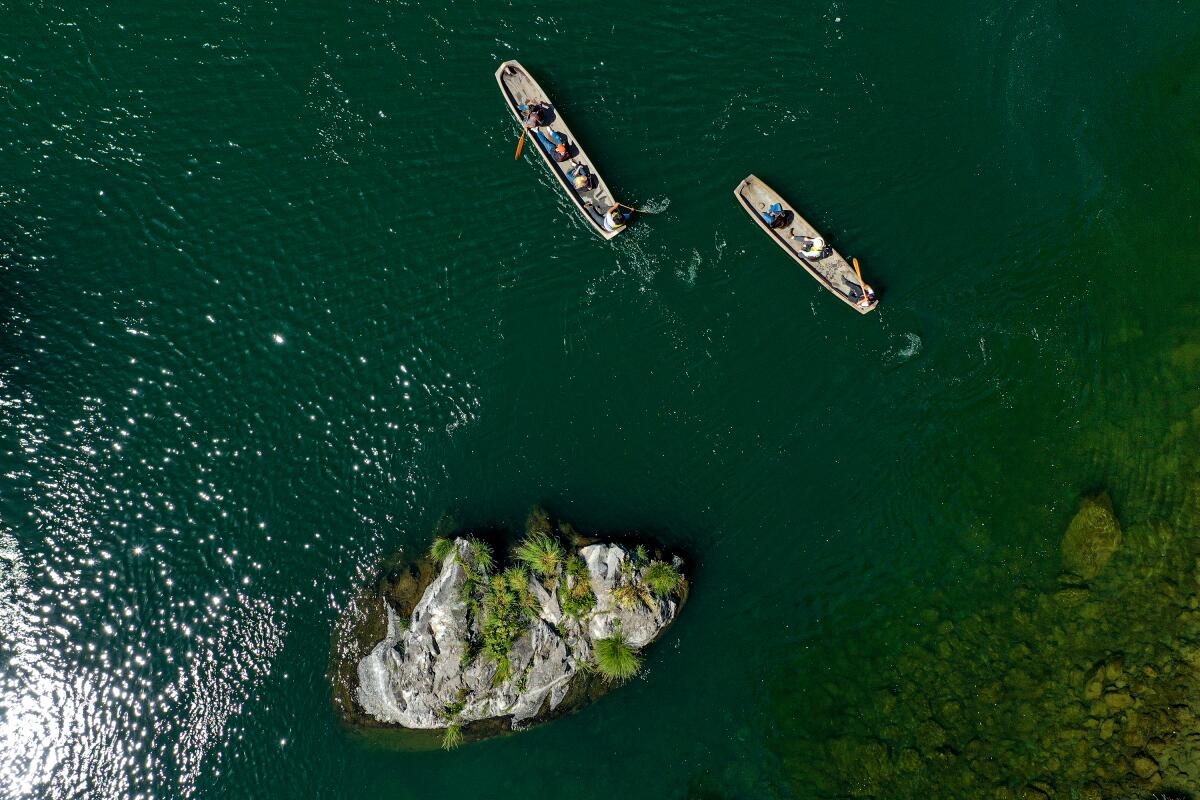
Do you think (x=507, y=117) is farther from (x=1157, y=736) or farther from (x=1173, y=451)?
(x=1157, y=736)

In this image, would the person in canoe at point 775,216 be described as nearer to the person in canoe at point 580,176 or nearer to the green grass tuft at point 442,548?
the person in canoe at point 580,176

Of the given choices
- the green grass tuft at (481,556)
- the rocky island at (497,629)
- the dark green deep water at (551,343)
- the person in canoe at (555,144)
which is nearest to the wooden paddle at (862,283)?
the dark green deep water at (551,343)

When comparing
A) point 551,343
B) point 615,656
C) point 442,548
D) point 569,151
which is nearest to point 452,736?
point 615,656

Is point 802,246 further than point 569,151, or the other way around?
point 802,246

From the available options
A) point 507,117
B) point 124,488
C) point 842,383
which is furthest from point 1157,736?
point 124,488

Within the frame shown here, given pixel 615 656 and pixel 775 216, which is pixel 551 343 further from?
pixel 615 656
